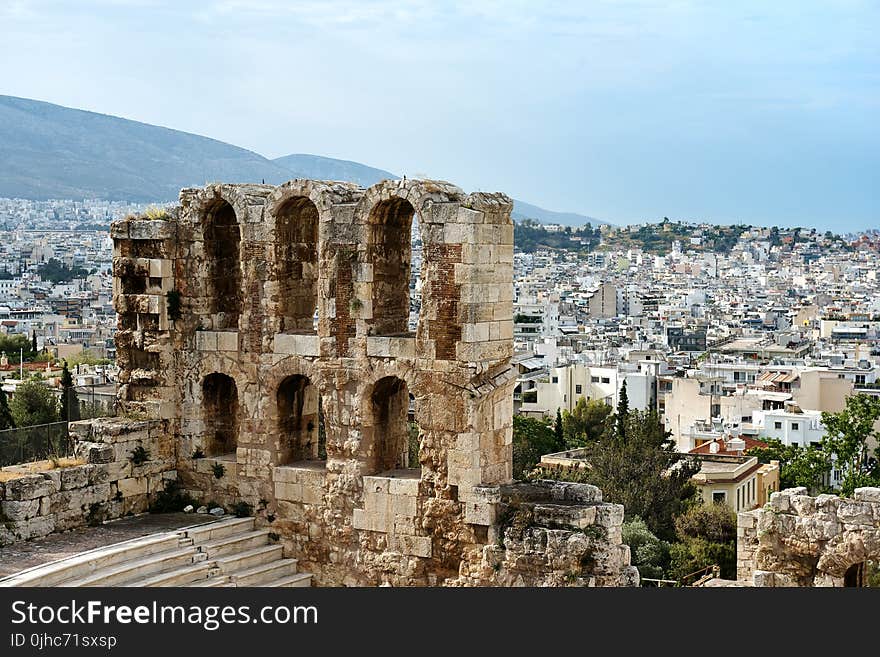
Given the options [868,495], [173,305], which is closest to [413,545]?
[173,305]

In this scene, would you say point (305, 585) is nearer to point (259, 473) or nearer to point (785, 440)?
point (259, 473)

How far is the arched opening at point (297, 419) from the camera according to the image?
60.2ft

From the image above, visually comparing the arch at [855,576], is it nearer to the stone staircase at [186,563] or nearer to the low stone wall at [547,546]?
the low stone wall at [547,546]

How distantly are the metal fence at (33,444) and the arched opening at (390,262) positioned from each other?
16.2 ft

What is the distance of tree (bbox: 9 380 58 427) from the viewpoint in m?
40.0

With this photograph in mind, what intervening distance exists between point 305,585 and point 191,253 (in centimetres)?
506

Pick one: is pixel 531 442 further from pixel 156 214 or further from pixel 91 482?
pixel 91 482

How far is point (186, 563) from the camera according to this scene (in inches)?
648

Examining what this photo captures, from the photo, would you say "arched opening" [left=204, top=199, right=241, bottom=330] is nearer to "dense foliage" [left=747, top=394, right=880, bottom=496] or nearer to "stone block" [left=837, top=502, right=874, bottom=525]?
"stone block" [left=837, top=502, right=874, bottom=525]

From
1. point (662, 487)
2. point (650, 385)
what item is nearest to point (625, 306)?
point (650, 385)

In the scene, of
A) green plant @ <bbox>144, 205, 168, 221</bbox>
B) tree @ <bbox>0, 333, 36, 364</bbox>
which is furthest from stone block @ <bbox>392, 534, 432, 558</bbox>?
tree @ <bbox>0, 333, 36, 364</bbox>

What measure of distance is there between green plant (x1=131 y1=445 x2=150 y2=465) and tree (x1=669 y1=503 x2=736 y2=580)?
13.4 m

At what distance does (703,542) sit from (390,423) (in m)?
16.9

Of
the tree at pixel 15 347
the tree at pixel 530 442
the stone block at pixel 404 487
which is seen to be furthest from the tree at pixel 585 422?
the stone block at pixel 404 487
